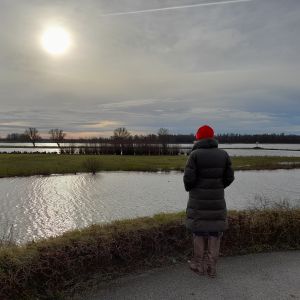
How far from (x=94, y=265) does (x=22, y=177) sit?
30101 mm

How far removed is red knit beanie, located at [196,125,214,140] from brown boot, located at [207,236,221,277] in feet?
4.62

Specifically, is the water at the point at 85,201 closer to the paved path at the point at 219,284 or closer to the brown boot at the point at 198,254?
the paved path at the point at 219,284

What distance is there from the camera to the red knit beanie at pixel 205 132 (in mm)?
5281

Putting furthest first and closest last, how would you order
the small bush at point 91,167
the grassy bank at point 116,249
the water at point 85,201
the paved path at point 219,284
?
the small bush at point 91,167 → the water at point 85,201 → the paved path at point 219,284 → the grassy bank at point 116,249

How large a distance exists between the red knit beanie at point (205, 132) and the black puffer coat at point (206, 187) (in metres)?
0.06

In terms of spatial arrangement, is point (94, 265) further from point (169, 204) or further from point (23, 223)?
point (169, 204)

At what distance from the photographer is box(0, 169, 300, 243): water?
14.5m

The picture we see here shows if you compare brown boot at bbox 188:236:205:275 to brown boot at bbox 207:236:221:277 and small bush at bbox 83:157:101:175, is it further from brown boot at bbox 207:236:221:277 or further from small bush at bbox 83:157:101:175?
small bush at bbox 83:157:101:175

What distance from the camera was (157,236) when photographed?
18.4 ft

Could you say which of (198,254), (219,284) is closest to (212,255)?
(198,254)

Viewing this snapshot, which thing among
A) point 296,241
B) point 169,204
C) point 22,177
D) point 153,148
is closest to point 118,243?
point 296,241

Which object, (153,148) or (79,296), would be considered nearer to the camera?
(79,296)

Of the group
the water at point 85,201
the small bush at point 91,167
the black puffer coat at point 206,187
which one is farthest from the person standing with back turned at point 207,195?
the small bush at point 91,167

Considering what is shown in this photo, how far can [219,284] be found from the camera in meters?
4.87
